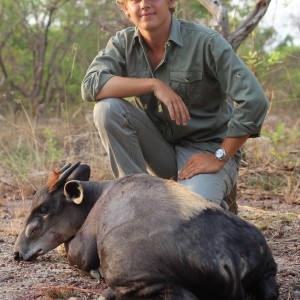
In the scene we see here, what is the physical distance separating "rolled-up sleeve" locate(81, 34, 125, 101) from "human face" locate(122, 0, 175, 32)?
31cm

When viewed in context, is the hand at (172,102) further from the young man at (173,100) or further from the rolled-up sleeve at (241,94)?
the rolled-up sleeve at (241,94)

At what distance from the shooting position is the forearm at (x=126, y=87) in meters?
4.56

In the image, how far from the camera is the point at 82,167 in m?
4.11

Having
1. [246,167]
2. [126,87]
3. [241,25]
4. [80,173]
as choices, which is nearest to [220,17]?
[241,25]

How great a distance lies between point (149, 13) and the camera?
14.9ft

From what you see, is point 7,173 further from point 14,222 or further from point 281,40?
point 281,40

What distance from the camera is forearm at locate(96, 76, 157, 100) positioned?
4.56m

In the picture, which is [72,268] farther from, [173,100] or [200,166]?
[173,100]

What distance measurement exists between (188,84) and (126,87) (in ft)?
1.44

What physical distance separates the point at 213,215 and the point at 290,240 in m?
1.78

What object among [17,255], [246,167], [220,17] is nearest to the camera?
[17,255]

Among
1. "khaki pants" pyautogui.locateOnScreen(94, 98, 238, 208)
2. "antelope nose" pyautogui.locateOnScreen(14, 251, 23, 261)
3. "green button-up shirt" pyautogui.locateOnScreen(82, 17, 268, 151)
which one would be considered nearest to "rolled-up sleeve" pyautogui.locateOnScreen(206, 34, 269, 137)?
"green button-up shirt" pyautogui.locateOnScreen(82, 17, 268, 151)

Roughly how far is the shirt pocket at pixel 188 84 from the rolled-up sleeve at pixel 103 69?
1.32ft

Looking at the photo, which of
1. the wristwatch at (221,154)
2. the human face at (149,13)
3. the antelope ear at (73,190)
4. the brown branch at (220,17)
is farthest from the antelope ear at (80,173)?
the brown branch at (220,17)
